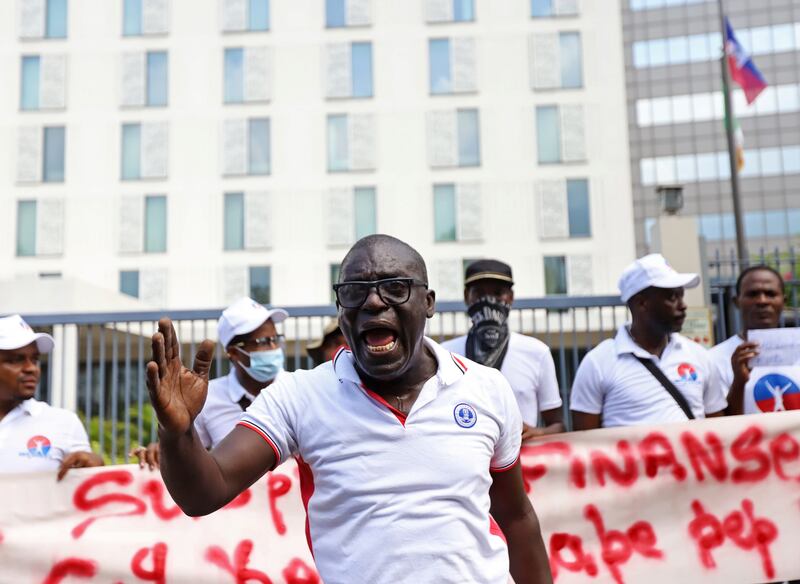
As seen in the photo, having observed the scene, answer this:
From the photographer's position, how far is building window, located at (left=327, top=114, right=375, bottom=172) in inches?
1470

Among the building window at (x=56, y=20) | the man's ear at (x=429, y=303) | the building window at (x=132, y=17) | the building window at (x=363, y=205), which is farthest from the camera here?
the building window at (x=56, y=20)

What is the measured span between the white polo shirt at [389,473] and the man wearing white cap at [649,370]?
231 cm

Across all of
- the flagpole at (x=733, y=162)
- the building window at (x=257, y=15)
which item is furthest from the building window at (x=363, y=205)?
the flagpole at (x=733, y=162)

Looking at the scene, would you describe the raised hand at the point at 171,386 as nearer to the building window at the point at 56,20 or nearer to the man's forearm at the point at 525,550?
the man's forearm at the point at 525,550

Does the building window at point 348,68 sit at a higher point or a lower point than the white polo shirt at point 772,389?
higher

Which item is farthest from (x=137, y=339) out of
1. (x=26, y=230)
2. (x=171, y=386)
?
(x=26, y=230)

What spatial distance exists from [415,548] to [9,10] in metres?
42.1

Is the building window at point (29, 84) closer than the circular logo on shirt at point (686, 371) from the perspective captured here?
No

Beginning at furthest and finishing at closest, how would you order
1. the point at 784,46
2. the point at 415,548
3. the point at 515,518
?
the point at 784,46
the point at 515,518
the point at 415,548

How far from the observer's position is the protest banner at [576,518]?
15.3 ft


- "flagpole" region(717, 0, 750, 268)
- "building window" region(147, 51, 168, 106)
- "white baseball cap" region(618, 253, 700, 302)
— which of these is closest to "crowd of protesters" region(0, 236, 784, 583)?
"white baseball cap" region(618, 253, 700, 302)

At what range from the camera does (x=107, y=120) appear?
3809 cm

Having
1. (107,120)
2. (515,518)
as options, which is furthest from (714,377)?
(107,120)

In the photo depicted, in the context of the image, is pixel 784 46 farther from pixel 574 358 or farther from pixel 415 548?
pixel 415 548
